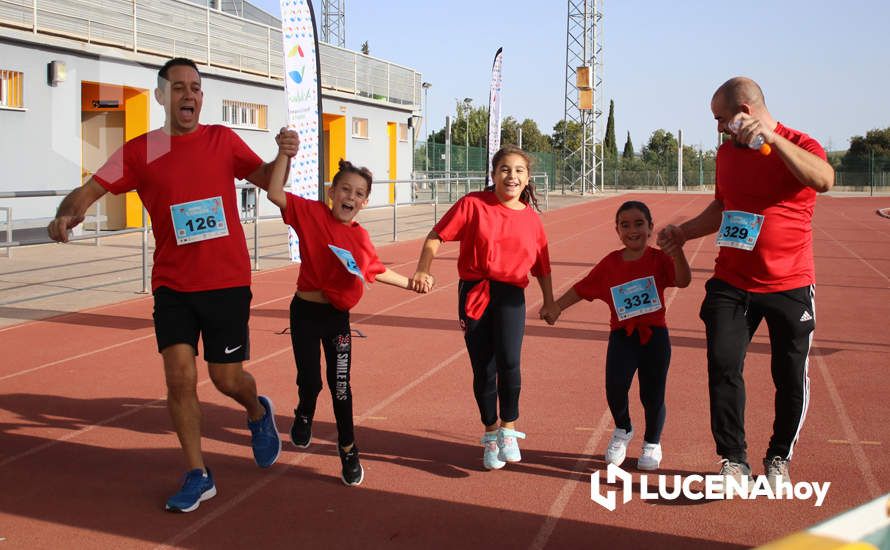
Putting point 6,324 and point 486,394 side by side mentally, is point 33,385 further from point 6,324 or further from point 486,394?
point 486,394

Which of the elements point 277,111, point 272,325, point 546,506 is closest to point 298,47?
point 272,325

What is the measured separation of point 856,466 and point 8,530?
13.6 feet

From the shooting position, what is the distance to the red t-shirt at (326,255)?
4867mm

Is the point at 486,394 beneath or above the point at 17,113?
beneath

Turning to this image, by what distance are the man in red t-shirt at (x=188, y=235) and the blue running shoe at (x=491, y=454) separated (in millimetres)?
1367

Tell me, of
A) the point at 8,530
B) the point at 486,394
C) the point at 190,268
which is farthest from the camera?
the point at 486,394

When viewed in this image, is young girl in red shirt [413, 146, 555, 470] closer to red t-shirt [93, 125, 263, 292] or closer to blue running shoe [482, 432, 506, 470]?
blue running shoe [482, 432, 506, 470]

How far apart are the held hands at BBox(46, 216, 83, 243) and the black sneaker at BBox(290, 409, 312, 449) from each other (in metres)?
1.60

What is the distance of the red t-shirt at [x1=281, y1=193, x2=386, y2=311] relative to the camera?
4867 mm

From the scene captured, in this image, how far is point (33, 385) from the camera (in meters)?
7.07

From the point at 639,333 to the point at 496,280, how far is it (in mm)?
804

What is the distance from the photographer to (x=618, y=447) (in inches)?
201

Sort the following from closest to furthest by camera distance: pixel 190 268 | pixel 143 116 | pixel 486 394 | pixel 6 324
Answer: pixel 190 268, pixel 486 394, pixel 6 324, pixel 143 116

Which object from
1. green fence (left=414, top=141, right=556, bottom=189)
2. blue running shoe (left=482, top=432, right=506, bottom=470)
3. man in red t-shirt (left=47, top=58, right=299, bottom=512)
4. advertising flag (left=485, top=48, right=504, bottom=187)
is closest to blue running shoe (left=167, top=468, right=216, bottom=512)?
man in red t-shirt (left=47, top=58, right=299, bottom=512)
